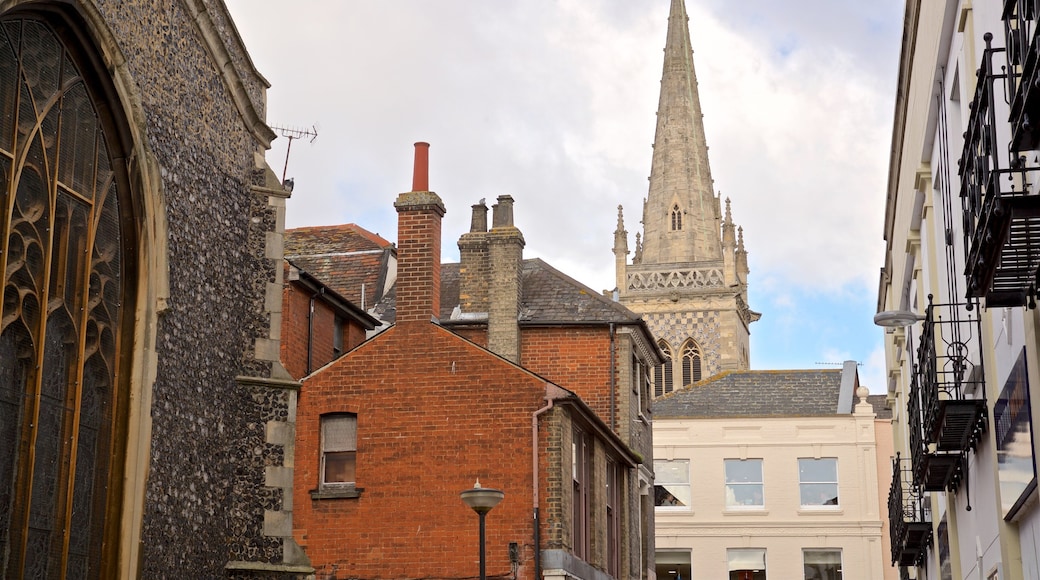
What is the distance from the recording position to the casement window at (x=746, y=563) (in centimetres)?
4178

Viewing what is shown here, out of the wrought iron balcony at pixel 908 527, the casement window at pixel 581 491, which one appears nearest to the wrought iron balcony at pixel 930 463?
the wrought iron balcony at pixel 908 527

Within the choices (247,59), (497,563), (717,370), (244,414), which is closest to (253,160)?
(247,59)

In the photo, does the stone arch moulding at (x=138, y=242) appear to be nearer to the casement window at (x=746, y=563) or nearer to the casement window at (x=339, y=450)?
the casement window at (x=339, y=450)

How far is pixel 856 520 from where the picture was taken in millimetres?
41031

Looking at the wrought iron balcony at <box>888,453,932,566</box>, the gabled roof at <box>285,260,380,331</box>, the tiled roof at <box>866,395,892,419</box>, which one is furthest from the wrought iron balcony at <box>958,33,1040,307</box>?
the tiled roof at <box>866,395,892,419</box>

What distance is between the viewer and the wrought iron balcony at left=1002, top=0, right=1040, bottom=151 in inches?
271

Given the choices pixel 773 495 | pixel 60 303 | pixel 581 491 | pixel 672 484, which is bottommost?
pixel 581 491

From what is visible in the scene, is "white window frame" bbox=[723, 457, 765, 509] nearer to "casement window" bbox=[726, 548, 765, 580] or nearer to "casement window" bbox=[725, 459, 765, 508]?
"casement window" bbox=[725, 459, 765, 508]

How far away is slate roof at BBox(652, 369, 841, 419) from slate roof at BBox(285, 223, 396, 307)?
12.9 metres

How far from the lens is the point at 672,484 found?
42.5 metres

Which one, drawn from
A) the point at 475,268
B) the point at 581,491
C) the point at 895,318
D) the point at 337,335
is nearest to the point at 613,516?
the point at 581,491

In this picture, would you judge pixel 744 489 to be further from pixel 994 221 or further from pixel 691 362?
pixel 691 362

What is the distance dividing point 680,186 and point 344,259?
61607 millimetres

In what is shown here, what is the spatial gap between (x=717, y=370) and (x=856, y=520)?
145 ft
